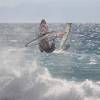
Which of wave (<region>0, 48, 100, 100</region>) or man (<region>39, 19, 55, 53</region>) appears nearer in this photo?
wave (<region>0, 48, 100, 100</region>)

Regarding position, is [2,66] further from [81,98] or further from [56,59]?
[56,59]

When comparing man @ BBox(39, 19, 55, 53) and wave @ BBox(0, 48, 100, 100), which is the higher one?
man @ BBox(39, 19, 55, 53)

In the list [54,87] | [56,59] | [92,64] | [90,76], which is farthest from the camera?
[56,59]

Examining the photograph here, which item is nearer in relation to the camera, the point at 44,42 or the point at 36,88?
the point at 36,88

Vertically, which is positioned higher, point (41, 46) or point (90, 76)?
point (41, 46)

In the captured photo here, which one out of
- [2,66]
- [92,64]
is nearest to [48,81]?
[2,66]

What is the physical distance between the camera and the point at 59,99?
35.6 metres

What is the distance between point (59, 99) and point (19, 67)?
933 cm

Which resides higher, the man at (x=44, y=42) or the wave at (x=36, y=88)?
the man at (x=44, y=42)

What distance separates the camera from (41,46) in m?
38.8

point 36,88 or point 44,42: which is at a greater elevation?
point 44,42

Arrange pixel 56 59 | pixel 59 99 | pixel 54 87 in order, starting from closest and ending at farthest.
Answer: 1. pixel 59 99
2. pixel 54 87
3. pixel 56 59

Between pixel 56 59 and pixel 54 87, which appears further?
pixel 56 59

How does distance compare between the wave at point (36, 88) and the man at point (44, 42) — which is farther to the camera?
the man at point (44, 42)
